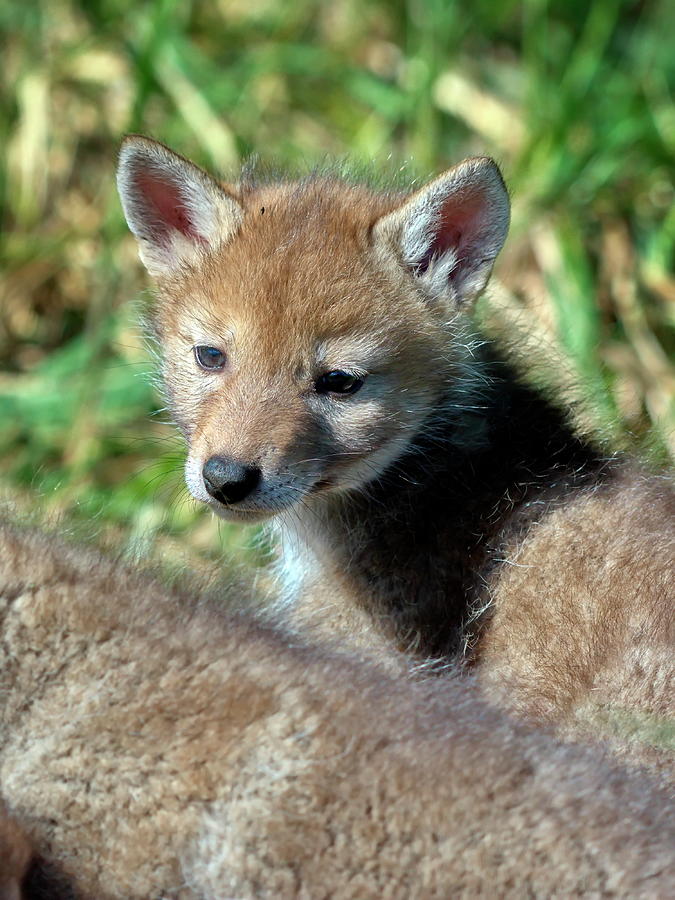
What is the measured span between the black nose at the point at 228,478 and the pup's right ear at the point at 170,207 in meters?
0.78

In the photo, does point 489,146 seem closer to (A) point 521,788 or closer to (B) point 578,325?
(B) point 578,325

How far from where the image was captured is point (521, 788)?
186 cm

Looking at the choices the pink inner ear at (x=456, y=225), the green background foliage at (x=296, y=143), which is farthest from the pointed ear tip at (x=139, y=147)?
the green background foliage at (x=296, y=143)

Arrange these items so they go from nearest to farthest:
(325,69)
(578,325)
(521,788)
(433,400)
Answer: (521,788) < (433,400) < (578,325) < (325,69)

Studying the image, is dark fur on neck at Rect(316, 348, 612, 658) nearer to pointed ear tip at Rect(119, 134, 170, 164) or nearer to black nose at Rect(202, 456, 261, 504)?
black nose at Rect(202, 456, 261, 504)

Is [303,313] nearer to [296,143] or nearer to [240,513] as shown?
[240,513]

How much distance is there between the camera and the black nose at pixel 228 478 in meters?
3.07

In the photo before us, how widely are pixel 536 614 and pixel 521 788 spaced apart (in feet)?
3.89

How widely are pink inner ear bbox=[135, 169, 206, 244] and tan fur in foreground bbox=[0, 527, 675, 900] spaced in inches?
74.2

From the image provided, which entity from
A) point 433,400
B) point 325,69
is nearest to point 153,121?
point 325,69

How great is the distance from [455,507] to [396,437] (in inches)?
9.7

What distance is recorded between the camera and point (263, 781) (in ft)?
6.05

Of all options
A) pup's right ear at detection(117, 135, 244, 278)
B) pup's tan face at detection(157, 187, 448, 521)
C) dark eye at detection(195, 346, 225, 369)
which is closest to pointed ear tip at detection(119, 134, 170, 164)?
pup's right ear at detection(117, 135, 244, 278)

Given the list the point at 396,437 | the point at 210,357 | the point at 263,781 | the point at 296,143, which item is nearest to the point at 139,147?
the point at 210,357
